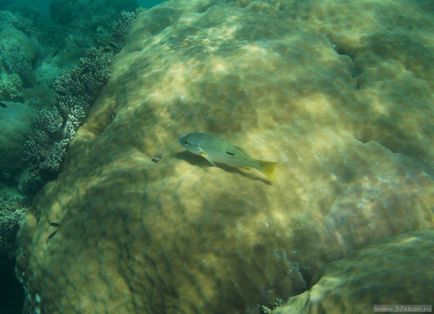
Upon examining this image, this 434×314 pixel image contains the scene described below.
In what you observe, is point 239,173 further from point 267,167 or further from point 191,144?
point 191,144

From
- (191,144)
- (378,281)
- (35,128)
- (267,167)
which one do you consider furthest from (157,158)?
(35,128)

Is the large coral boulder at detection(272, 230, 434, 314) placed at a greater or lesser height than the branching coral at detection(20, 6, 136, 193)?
lesser

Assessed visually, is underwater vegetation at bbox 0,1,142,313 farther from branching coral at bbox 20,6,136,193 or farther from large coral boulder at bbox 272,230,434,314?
large coral boulder at bbox 272,230,434,314

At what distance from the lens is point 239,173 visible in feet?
13.7

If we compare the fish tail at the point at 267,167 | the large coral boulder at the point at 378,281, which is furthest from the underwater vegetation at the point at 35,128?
the large coral boulder at the point at 378,281

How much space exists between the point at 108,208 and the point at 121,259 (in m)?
0.64

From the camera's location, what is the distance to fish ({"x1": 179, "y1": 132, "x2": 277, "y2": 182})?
3873mm

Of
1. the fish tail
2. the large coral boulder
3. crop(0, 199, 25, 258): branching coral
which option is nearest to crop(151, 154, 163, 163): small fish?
the fish tail

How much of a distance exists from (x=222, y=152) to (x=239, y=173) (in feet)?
1.31

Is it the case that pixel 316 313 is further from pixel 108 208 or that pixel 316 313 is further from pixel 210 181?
pixel 108 208

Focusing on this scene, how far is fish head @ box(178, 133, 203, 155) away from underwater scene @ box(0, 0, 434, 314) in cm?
6

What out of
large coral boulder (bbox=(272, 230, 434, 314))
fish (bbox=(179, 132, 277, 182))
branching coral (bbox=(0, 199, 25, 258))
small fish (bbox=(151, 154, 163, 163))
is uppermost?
fish (bbox=(179, 132, 277, 182))

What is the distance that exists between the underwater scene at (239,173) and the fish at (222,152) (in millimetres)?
18

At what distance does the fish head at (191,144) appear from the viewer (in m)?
4.07
